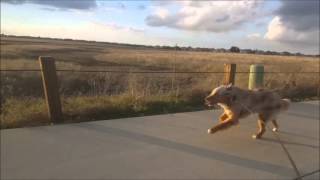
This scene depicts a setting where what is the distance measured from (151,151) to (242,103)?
154cm

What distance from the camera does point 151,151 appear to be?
→ 5.50 metres

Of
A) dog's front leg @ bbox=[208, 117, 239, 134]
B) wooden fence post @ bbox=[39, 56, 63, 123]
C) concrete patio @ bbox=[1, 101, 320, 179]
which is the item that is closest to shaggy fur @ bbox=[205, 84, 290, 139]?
dog's front leg @ bbox=[208, 117, 239, 134]

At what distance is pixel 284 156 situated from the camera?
5.80 meters

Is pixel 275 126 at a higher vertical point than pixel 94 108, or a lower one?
lower

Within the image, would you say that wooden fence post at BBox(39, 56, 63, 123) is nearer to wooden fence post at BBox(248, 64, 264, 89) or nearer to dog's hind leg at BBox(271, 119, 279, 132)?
dog's hind leg at BBox(271, 119, 279, 132)

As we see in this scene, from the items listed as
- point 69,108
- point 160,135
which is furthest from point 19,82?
point 160,135

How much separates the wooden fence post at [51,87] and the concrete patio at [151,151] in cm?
37

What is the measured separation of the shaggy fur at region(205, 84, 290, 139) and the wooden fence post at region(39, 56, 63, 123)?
246 cm

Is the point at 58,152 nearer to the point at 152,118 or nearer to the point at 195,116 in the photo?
the point at 152,118

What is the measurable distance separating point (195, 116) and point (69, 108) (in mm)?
2296

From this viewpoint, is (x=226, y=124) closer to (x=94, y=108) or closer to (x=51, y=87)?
(x=94, y=108)

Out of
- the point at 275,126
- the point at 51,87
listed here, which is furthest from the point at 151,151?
the point at 275,126

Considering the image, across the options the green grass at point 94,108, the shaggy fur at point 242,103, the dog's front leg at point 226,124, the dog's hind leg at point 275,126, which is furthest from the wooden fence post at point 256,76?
the dog's front leg at point 226,124

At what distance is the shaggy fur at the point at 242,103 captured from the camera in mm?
5969
